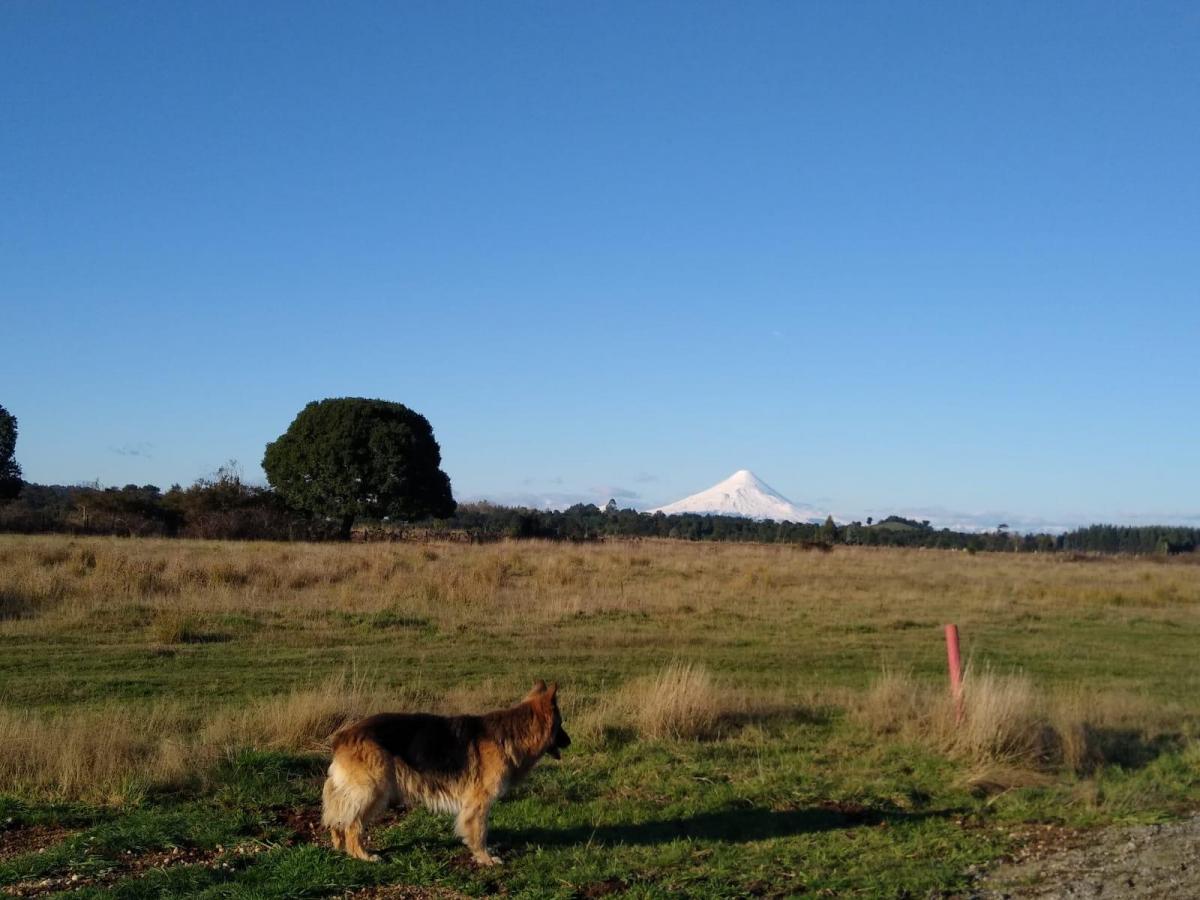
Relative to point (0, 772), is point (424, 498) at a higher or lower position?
higher

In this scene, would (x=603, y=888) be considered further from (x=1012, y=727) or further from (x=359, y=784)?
(x=1012, y=727)

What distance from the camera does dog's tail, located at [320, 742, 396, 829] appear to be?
6148 millimetres

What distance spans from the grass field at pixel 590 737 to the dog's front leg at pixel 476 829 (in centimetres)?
11

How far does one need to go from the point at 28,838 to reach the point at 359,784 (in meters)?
2.49

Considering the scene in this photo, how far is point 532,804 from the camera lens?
25.3 ft

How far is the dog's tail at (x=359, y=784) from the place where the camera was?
242 inches

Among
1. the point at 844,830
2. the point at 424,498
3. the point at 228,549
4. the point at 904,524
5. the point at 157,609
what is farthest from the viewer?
the point at 904,524

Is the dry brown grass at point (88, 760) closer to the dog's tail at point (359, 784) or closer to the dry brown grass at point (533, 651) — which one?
the dry brown grass at point (533, 651)

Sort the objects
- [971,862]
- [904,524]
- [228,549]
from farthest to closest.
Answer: [904,524], [228,549], [971,862]

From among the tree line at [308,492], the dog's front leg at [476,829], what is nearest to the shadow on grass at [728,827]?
the dog's front leg at [476,829]

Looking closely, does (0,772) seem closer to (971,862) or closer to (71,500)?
(971,862)

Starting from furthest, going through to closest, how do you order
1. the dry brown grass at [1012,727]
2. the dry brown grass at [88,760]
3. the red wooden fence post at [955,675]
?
the red wooden fence post at [955,675]
the dry brown grass at [1012,727]
the dry brown grass at [88,760]

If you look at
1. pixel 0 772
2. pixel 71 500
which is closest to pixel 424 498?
pixel 71 500

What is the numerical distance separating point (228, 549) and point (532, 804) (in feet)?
91.8
